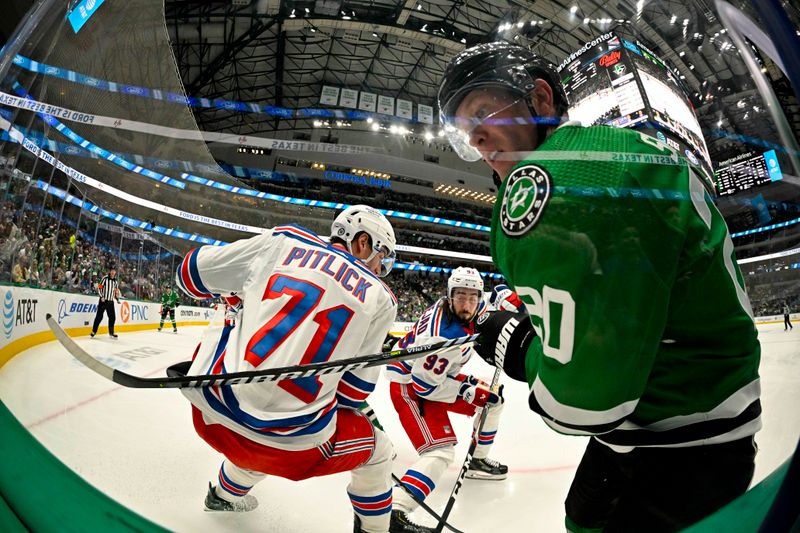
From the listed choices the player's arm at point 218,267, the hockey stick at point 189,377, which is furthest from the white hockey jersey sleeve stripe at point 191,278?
the hockey stick at point 189,377

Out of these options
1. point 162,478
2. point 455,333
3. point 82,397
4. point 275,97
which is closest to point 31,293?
point 82,397

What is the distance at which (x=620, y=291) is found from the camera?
1.07 ft

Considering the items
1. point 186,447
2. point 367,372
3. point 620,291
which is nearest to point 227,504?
point 186,447

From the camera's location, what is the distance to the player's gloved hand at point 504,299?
802mm

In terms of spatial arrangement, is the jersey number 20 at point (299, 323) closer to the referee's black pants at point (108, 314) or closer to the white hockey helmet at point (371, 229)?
the white hockey helmet at point (371, 229)

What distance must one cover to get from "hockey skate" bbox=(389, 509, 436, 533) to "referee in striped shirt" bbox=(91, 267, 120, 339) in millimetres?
847

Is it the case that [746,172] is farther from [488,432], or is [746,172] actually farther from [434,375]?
[434,375]

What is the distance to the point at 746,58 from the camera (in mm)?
357

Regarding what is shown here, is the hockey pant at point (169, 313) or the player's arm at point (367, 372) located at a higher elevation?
the hockey pant at point (169, 313)

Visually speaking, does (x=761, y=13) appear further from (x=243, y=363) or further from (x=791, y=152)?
(x=243, y=363)

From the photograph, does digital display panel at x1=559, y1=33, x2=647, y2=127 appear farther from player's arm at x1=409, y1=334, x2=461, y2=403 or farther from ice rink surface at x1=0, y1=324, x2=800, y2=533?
player's arm at x1=409, y1=334, x2=461, y2=403

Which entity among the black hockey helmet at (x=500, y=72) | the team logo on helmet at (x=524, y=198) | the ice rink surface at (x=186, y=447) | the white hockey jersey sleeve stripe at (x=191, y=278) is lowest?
the ice rink surface at (x=186, y=447)

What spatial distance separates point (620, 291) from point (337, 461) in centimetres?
86

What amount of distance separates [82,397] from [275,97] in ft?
1.60
